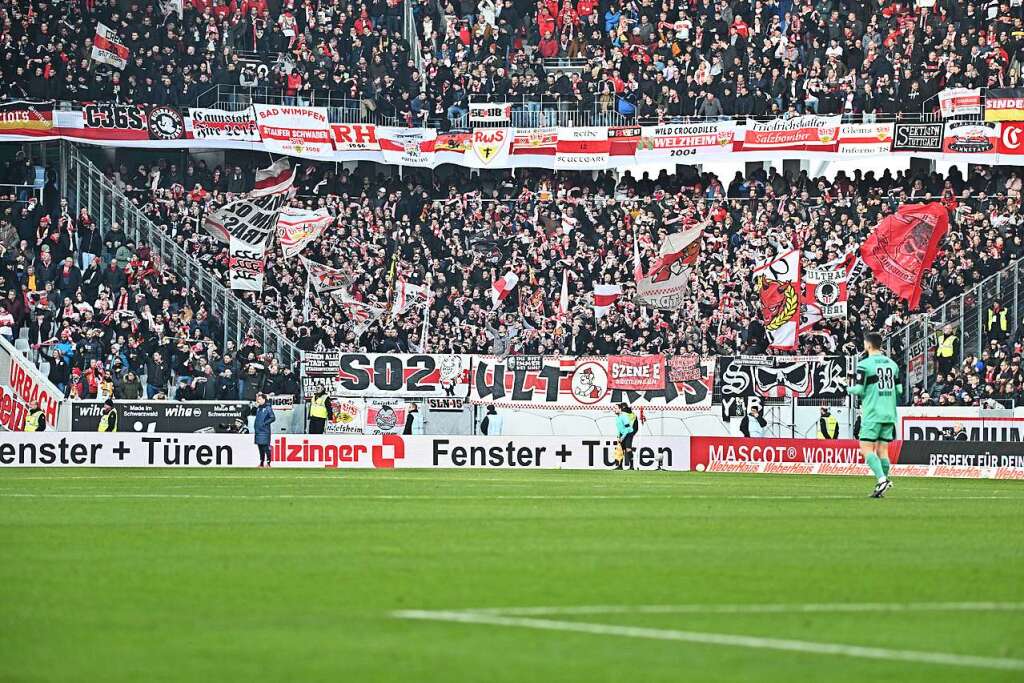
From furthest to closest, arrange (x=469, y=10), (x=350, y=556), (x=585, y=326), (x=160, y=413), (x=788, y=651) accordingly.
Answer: (x=469, y=10) → (x=585, y=326) → (x=160, y=413) → (x=350, y=556) → (x=788, y=651)

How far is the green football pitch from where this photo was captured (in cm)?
786

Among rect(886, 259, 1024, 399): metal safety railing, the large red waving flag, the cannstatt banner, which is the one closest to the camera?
rect(886, 259, 1024, 399): metal safety railing

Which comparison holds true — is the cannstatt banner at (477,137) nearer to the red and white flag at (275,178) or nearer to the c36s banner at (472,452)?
the red and white flag at (275,178)

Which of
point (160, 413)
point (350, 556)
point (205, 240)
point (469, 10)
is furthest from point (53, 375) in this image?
point (350, 556)

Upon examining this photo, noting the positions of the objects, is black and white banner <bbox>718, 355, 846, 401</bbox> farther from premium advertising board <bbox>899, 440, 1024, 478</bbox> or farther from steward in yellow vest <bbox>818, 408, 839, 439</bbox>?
premium advertising board <bbox>899, 440, 1024, 478</bbox>

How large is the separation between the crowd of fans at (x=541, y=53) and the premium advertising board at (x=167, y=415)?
38.9ft

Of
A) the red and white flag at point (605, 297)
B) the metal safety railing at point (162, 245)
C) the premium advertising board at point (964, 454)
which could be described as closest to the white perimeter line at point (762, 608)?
the premium advertising board at point (964, 454)

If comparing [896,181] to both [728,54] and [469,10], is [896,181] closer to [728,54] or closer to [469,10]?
[728,54]

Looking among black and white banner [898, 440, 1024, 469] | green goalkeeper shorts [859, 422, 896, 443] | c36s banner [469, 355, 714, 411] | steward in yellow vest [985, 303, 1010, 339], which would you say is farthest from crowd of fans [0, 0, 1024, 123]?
green goalkeeper shorts [859, 422, 896, 443]

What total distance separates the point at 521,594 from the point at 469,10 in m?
43.9

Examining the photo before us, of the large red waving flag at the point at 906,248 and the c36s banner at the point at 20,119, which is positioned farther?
the c36s banner at the point at 20,119

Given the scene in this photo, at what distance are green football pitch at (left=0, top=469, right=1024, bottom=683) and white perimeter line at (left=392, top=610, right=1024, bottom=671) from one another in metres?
0.03

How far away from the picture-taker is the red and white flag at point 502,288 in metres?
45.4

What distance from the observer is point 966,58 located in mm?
48094
